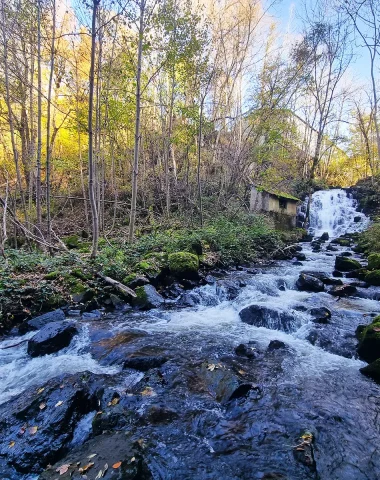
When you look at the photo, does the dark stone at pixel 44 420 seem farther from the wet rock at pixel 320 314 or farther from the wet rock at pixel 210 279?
the wet rock at pixel 210 279

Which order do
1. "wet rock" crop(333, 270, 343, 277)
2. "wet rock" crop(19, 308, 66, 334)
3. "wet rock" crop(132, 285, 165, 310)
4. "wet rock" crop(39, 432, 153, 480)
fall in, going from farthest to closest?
"wet rock" crop(333, 270, 343, 277) → "wet rock" crop(132, 285, 165, 310) → "wet rock" crop(19, 308, 66, 334) → "wet rock" crop(39, 432, 153, 480)

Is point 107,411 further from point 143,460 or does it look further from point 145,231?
point 145,231

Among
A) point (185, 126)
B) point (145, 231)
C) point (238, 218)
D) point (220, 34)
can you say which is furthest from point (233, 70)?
point (145, 231)

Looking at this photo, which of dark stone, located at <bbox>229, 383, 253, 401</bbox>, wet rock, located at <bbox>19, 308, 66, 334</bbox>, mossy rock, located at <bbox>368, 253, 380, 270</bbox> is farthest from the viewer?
mossy rock, located at <bbox>368, 253, 380, 270</bbox>

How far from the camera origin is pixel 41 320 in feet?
17.6

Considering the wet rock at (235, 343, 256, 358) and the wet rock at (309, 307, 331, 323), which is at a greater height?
the wet rock at (309, 307, 331, 323)

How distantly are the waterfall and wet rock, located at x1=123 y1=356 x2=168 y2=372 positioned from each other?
17.0 metres

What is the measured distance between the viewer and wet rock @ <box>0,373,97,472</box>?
2.51 metres

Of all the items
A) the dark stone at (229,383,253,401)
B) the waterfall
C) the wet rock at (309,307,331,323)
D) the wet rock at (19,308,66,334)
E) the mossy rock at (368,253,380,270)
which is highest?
the waterfall

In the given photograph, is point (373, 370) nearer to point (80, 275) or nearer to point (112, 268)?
point (112, 268)

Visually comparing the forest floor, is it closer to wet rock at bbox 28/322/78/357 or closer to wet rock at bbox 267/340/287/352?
wet rock at bbox 28/322/78/357

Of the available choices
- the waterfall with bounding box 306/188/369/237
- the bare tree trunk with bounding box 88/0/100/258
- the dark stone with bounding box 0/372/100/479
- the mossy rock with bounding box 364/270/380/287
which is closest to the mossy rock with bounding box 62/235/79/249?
the bare tree trunk with bounding box 88/0/100/258

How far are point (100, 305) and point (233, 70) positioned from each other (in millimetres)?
16049

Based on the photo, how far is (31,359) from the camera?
14.1 ft
